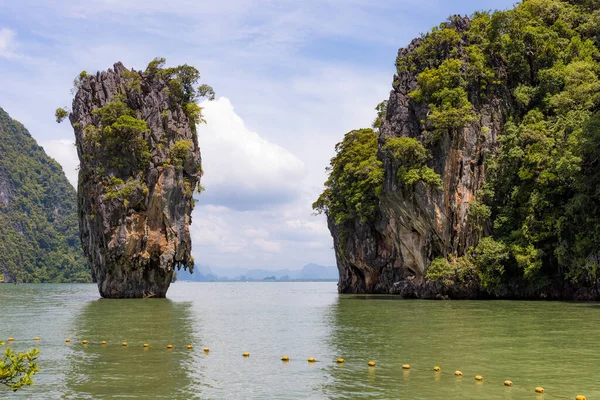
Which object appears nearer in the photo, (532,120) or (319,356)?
(319,356)

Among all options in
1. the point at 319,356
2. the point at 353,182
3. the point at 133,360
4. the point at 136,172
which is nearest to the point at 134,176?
the point at 136,172

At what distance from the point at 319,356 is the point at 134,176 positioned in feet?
120

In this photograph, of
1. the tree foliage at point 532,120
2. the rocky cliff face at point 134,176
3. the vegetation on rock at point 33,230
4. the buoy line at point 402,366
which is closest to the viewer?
the buoy line at point 402,366

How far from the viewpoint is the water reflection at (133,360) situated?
13.8 m

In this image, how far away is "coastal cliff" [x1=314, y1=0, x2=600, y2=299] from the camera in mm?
42938

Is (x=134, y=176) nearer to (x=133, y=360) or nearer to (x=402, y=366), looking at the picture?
(x=133, y=360)

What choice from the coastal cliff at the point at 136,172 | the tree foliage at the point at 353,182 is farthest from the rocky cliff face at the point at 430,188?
the coastal cliff at the point at 136,172

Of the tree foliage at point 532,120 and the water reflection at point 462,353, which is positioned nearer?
the water reflection at point 462,353

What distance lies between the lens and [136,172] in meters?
51.7

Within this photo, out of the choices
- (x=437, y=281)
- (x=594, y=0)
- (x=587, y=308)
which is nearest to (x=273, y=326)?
(x=587, y=308)

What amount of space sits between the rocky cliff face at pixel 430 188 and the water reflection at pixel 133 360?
78.7ft

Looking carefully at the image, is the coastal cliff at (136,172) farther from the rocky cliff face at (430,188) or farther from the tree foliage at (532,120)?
the tree foliage at (532,120)

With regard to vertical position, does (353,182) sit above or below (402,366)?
above

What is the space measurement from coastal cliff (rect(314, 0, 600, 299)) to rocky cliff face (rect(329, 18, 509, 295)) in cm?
9
